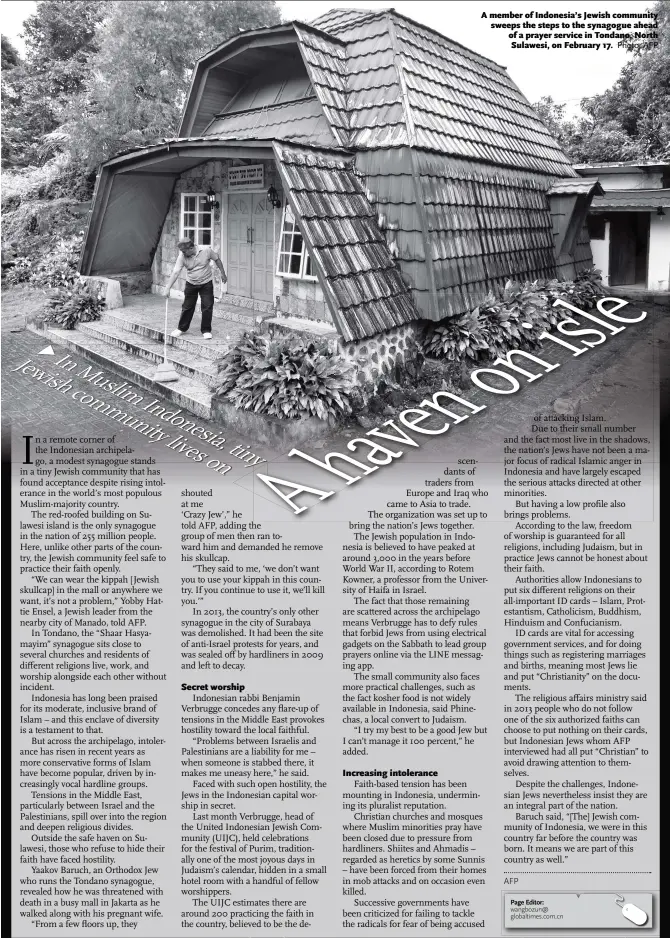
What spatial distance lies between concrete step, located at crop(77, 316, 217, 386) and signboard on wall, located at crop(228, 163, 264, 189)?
102 inches

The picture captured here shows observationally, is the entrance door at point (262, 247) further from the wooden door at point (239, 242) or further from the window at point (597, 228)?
the window at point (597, 228)

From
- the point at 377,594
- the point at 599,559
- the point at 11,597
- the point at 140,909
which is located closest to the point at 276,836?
the point at 140,909

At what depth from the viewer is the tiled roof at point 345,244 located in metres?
7.32

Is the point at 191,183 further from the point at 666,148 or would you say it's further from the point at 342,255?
the point at 666,148

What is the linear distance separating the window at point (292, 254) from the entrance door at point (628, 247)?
8.30m

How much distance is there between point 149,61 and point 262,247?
5.62 m

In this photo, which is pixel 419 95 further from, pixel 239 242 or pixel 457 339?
pixel 239 242

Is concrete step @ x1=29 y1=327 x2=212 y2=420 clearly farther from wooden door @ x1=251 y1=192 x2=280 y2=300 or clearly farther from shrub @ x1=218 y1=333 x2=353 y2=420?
wooden door @ x1=251 y1=192 x2=280 y2=300

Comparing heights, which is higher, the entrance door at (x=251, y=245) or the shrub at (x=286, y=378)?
the entrance door at (x=251, y=245)

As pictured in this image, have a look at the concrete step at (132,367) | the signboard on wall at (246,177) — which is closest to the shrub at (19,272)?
the concrete step at (132,367)

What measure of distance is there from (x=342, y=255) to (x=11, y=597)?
4.72 metres

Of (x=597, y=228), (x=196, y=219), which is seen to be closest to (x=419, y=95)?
(x=196, y=219)

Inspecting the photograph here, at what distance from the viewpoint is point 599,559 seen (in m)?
4.69

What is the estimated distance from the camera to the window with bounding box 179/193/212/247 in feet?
36.7
